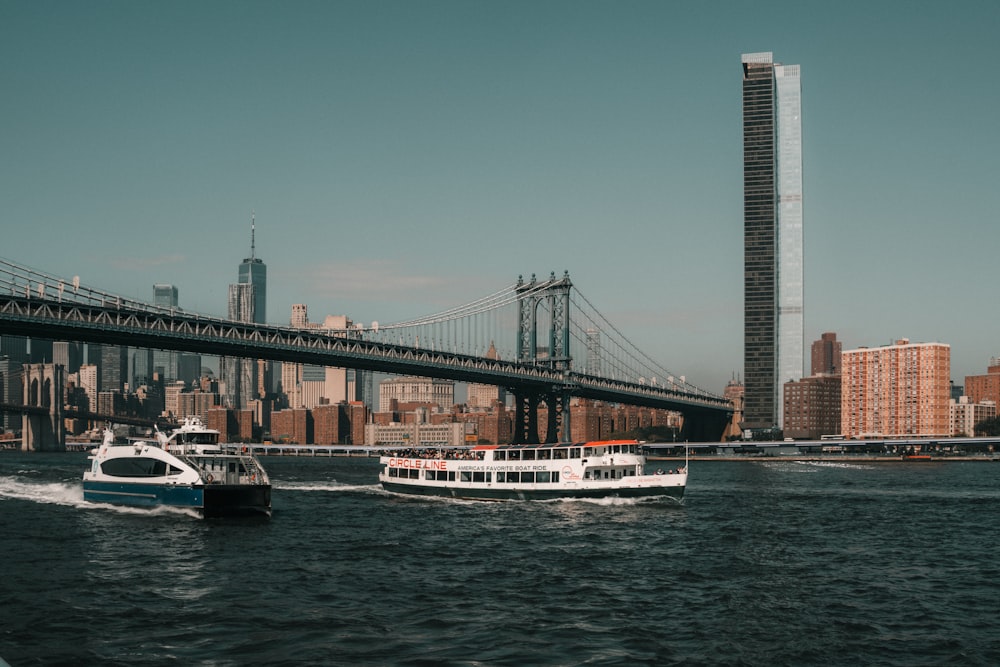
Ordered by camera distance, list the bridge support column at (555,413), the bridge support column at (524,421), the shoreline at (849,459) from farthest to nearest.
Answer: the shoreline at (849,459), the bridge support column at (524,421), the bridge support column at (555,413)

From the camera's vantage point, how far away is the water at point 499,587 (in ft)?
90.0

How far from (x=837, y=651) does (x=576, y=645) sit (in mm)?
6747

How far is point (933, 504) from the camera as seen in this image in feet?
233

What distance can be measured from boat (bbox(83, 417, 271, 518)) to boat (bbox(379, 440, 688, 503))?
56.5 ft

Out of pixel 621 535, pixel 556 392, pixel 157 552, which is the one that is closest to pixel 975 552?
pixel 621 535

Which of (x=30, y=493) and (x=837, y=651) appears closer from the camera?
(x=837, y=651)

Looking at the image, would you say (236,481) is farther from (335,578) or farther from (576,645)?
(576,645)

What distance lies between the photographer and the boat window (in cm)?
5738

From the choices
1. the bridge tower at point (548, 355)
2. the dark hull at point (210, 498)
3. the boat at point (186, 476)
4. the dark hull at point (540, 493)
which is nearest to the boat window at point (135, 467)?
the boat at point (186, 476)

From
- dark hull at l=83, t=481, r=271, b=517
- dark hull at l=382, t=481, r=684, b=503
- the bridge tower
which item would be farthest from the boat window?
the bridge tower

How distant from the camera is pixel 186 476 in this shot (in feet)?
182

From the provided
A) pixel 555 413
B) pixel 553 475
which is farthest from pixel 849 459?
pixel 553 475

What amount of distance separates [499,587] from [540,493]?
3315 cm

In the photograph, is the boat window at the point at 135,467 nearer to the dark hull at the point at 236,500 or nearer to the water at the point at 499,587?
the water at the point at 499,587
